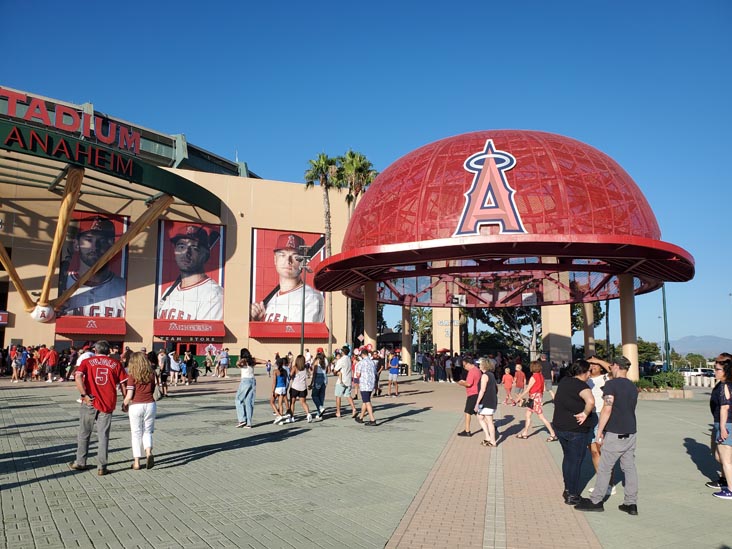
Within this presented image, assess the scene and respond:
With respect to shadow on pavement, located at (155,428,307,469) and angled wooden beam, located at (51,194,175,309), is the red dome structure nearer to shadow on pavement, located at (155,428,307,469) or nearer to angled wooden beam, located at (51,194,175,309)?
shadow on pavement, located at (155,428,307,469)

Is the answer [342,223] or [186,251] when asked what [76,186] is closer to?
[186,251]

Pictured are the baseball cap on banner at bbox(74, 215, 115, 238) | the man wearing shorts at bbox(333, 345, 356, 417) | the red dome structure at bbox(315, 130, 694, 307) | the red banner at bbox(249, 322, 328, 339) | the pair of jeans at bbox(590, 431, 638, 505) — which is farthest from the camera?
→ the red banner at bbox(249, 322, 328, 339)

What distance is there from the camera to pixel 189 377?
2580cm

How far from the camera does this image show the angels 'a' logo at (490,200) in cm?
2056

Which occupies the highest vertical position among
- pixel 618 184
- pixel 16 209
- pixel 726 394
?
pixel 16 209

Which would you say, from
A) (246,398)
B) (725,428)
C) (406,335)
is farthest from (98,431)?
(406,335)

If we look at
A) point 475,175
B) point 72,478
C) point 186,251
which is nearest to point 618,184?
point 475,175

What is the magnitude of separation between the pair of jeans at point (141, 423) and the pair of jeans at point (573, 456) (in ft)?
18.4

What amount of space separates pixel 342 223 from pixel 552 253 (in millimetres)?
28848

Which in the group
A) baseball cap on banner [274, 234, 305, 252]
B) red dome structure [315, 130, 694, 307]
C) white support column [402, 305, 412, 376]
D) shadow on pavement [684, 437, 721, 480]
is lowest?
shadow on pavement [684, 437, 721, 480]

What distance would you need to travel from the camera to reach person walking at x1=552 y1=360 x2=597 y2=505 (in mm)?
6680

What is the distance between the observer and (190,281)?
42.6 metres

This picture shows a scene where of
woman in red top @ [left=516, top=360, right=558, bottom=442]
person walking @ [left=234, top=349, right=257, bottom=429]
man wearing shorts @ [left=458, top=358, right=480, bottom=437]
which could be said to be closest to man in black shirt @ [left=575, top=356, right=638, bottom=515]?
man wearing shorts @ [left=458, top=358, right=480, bottom=437]

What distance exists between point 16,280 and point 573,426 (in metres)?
35.6
